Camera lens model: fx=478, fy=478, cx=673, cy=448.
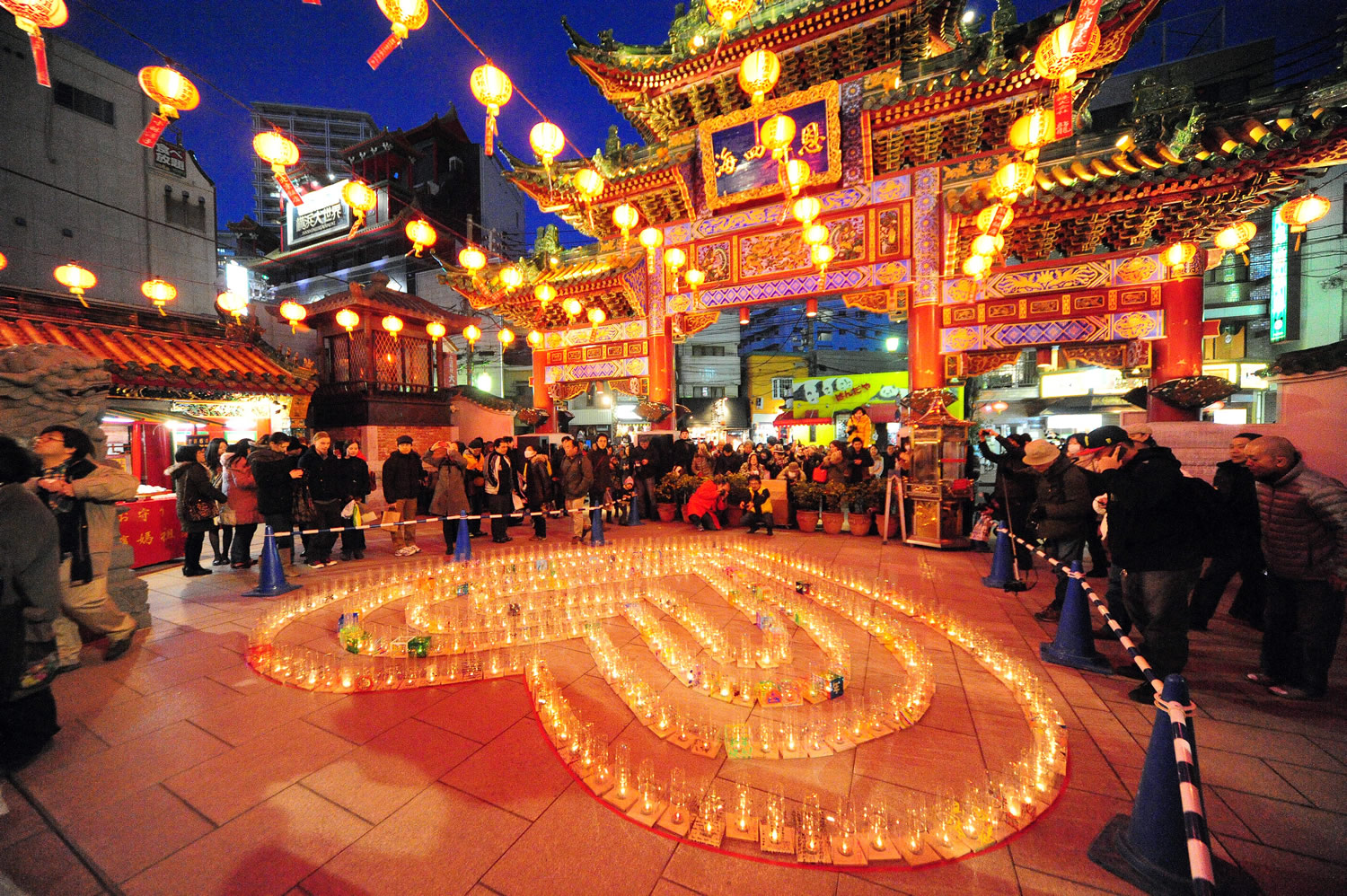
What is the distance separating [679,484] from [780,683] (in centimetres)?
711

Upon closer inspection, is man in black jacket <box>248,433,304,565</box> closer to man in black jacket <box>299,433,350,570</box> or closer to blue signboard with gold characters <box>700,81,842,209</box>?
man in black jacket <box>299,433,350,570</box>

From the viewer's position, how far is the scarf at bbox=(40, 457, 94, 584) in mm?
3867

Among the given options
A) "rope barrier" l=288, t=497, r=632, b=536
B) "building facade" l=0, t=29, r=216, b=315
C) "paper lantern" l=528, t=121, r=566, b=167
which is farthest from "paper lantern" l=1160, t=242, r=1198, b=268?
"building facade" l=0, t=29, r=216, b=315

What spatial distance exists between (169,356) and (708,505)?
42.1ft

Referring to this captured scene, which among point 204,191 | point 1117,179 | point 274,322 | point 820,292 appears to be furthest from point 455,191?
point 1117,179

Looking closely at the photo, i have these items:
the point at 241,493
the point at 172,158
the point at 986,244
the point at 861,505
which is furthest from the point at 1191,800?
the point at 172,158

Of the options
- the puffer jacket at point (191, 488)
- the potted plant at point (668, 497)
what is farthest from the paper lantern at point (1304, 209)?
the puffer jacket at point (191, 488)

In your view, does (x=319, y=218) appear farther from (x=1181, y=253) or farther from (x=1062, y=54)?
(x=1181, y=253)

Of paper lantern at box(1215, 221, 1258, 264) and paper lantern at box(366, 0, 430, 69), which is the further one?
paper lantern at box(1215, 221, 1258, 264)

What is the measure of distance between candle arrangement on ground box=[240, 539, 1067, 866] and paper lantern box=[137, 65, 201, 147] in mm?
5348

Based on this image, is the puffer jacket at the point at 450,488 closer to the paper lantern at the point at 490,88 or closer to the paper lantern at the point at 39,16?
the paper lantern at the point at 490,88

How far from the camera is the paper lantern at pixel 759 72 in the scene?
6695mm

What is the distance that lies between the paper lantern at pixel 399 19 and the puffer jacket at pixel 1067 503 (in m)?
8.09

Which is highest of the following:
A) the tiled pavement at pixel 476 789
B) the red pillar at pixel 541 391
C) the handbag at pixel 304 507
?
the red pillar at pixel 541 391
